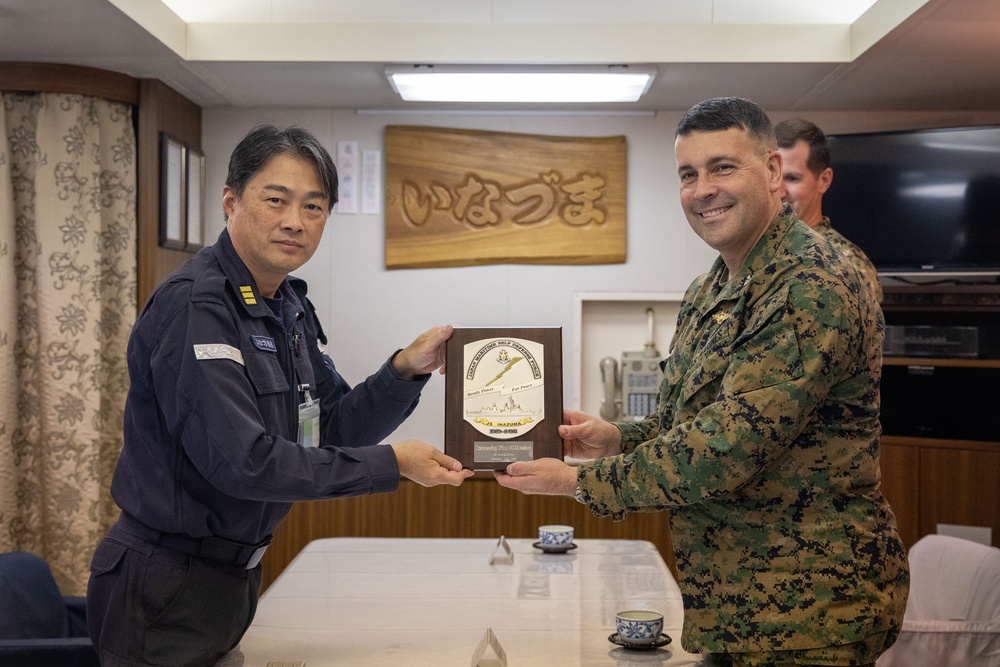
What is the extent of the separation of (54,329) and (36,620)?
1578 millimetres

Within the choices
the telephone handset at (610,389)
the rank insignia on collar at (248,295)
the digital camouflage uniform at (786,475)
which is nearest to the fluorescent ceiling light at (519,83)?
the telephone handset at (610,389)

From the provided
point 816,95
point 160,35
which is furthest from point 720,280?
point 816,95

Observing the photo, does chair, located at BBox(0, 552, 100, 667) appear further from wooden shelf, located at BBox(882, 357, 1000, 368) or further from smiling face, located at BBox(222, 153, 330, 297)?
wooden shelf, located at BBox(882, 357, 1000, 368)

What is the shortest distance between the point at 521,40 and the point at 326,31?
2.55 ft

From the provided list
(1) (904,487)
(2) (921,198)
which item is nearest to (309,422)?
(1) (904,487)

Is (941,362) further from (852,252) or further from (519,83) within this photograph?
(519,83)

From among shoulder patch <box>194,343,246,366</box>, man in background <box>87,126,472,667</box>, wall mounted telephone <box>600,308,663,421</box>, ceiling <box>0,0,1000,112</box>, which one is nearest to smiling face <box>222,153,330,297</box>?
man in background <box>87,126,472,667</box>

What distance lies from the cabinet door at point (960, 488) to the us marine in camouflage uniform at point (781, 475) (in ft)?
8.59

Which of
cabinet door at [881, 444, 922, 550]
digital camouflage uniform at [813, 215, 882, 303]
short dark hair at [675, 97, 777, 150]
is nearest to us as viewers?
short dark hair at [675, 97, 777, 150]

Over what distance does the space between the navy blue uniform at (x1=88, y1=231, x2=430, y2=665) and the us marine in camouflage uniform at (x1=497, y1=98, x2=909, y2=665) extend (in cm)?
59

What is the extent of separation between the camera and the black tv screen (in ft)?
13.9

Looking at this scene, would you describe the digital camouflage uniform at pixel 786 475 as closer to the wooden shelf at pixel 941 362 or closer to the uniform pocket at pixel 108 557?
the uniform pocket at pixel 108 557

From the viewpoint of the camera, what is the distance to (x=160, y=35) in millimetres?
3703

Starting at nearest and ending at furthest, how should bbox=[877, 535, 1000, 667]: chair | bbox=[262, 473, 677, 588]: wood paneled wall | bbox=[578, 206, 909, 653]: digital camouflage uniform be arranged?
bbox=[578, 206, 909, 653]: digital camouflage uniform < bbox=[877, 535, 1000, 667]: chair < bbox=[262, 473, 677, 588]: wood paneled wall
